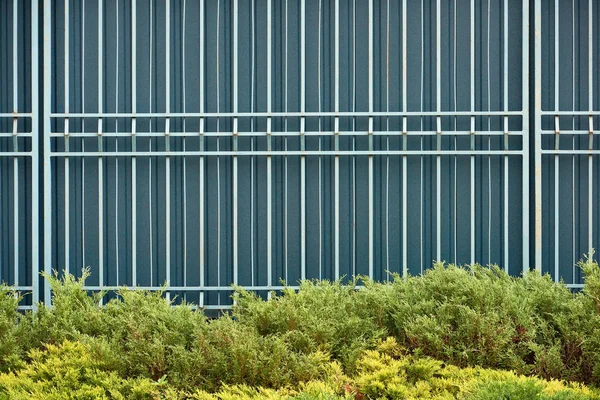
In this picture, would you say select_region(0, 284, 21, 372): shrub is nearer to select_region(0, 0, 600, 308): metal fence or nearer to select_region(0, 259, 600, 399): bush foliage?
select_region(0, 259, 600, 399): bush foliage

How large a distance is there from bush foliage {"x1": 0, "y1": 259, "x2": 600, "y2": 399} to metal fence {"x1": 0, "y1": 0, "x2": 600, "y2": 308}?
50.1 inches

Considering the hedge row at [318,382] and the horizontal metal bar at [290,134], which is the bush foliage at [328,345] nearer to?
the hedge row at [318,382]

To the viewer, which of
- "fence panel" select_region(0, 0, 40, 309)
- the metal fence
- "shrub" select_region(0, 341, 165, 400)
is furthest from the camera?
"fence panel" select_region(0, 0, 40, 309)

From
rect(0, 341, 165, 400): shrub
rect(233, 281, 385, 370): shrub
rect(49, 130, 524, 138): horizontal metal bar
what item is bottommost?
rect(0, 341, 165, 400): shrub

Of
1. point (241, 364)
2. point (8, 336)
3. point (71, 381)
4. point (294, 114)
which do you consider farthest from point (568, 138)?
point (8, 336)

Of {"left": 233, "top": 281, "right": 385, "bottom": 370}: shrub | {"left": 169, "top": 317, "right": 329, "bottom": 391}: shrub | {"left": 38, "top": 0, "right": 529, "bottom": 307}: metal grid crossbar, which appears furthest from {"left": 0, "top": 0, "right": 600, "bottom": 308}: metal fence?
{"left": 169, "top": 317, "right": 329, "bottom": 391}: shrub

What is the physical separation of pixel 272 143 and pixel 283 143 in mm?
103

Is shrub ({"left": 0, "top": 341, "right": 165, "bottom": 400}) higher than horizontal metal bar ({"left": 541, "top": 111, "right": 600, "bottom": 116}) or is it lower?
lower

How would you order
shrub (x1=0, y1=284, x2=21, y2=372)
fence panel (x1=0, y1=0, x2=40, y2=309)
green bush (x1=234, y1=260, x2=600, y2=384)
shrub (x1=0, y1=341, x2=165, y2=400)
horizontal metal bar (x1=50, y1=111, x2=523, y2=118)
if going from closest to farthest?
shrub (x1=0, y1=341, x2=165, y2=400)
green bush (x1=234, y1=260, x2=600, y2=384)
shrub (x1=0, y1=284, x2=21, y2=372)
horizontal metal bar (x1=50, y1=111, x2=523, y2=118)
fence panel (x1=0, y1=0, x2=40, y2=309)

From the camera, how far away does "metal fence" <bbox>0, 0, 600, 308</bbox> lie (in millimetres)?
6207

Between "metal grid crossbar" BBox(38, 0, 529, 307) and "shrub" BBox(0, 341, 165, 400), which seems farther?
"metal grid crossbar" BBox(38, 0, 529, 307)

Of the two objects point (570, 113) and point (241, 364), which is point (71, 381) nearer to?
point (241, 364)

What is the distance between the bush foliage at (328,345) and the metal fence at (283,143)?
50.1 inches

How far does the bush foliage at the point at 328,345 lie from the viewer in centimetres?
423
